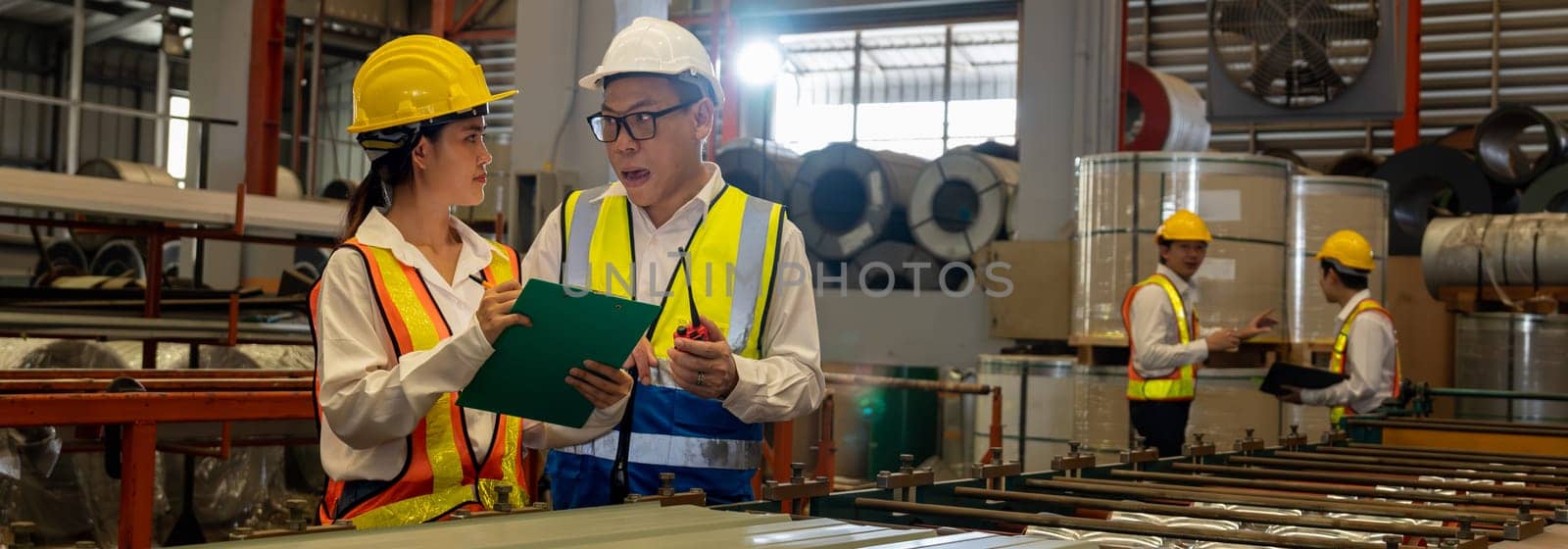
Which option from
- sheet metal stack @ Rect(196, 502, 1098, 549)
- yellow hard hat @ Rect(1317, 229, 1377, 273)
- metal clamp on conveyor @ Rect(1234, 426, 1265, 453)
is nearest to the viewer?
sheet metal stack @ Rect(196, 502, 1098, 549)

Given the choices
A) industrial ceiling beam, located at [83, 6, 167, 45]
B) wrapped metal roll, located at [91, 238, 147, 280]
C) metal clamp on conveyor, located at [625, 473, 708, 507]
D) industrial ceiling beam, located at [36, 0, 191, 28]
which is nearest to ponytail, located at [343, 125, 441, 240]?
metal clamp on conveyor, located at [625, 473, 708, 507]

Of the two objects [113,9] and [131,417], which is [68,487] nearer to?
[131,417]

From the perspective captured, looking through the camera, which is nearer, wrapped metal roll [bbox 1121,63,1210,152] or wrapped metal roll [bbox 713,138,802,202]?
wrapped metal roll [bbox 1121,63,1210,152]

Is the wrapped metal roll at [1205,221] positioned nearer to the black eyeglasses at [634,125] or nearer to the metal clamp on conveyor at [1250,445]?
the metal clamp on conveyor at [1250,445]

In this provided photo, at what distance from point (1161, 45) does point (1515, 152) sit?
5261 millimetres

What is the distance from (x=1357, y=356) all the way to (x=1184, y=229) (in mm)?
1028

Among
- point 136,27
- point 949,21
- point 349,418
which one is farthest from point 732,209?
point 136,27

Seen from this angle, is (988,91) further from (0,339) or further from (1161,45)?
(0,339)

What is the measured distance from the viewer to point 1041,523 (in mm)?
2238

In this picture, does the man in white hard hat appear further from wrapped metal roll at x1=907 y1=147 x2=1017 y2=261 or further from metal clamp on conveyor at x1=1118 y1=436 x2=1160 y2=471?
wrapped metal roll at x1=907 y1=147 x2=1017 y2=261

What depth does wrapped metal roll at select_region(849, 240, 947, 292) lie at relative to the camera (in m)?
13.5

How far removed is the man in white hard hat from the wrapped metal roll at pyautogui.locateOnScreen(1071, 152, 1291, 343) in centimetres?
562

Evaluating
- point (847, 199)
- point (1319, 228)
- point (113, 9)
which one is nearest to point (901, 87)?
point (847, 199)

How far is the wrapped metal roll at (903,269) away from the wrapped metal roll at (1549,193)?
→ 15.6 feet
